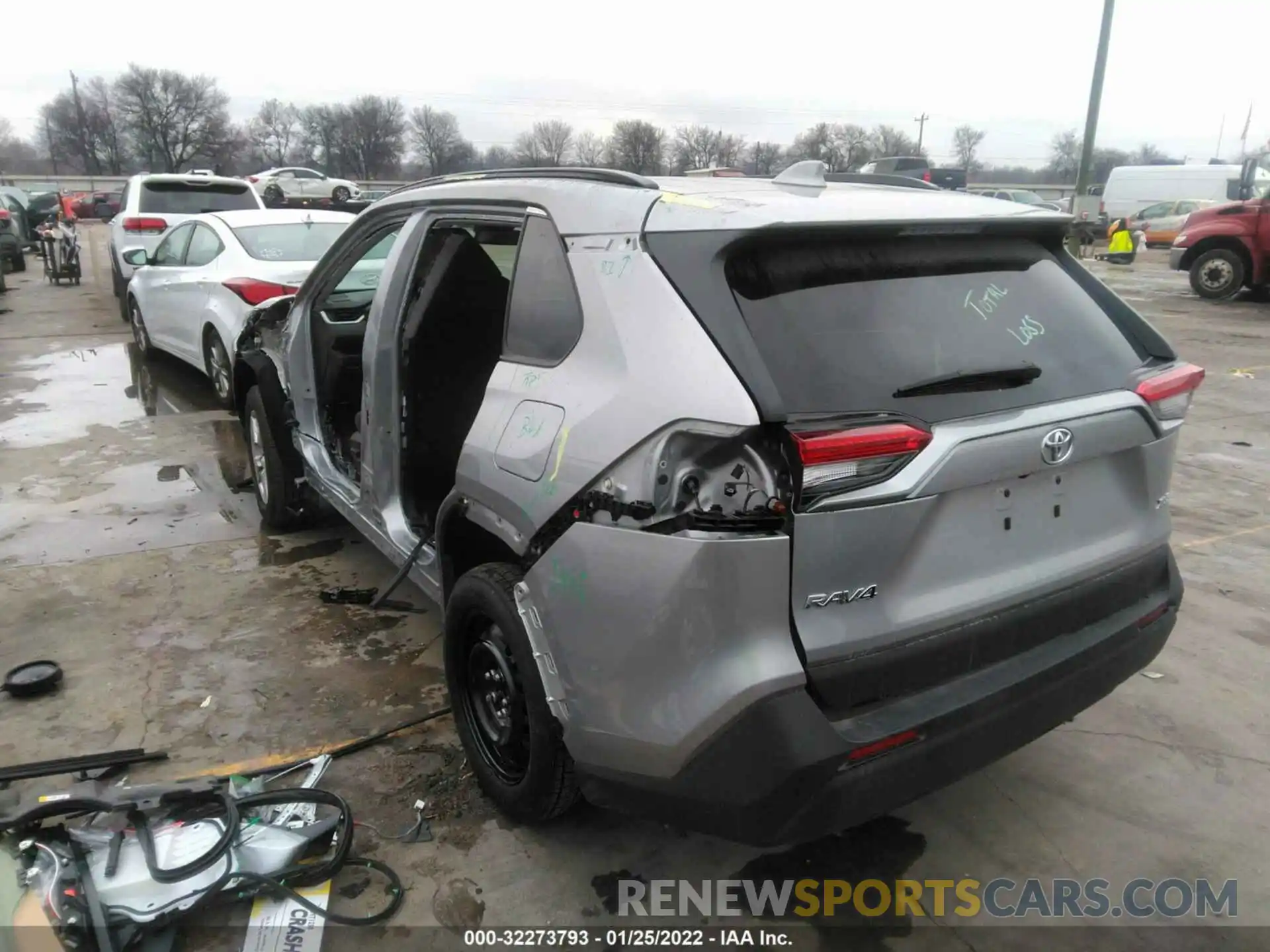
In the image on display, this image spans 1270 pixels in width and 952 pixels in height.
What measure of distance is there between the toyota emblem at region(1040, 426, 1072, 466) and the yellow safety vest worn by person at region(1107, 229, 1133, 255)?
2421cm

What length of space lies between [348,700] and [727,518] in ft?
7.04

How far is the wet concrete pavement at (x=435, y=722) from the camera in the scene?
2.60 metres

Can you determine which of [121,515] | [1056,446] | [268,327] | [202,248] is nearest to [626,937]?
[1056,446]

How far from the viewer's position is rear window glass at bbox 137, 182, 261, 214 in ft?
40.3

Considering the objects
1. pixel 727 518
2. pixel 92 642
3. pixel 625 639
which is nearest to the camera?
pixel 727 518

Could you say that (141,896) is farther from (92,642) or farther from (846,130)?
(846,130)

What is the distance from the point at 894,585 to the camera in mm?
2018

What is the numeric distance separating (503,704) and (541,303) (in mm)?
1207

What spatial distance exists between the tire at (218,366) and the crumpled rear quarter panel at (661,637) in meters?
6.15

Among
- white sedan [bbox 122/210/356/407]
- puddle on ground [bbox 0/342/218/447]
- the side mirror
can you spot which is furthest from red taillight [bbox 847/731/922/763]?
the side mirror

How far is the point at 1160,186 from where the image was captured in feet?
105

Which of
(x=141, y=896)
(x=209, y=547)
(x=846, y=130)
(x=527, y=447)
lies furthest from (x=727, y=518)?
(x=846, y=130)

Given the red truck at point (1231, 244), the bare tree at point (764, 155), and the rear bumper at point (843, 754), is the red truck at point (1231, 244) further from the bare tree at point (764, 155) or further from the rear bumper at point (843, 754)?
the bare tree at point (764, 155)

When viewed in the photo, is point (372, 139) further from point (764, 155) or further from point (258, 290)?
point (258, 290)
